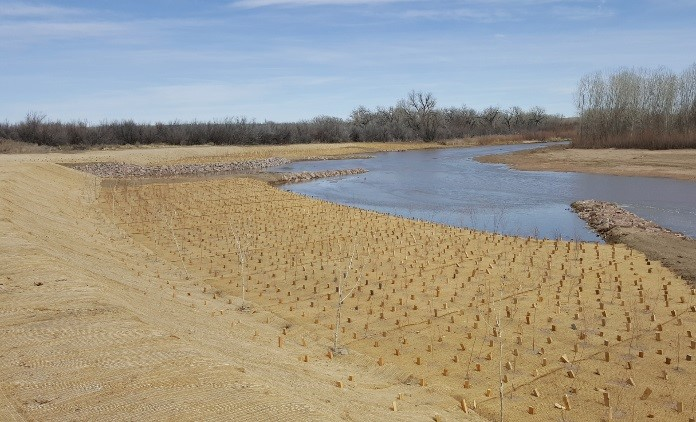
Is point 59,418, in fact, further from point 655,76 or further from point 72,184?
point 655,76

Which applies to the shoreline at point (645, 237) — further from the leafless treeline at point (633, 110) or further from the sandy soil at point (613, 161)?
the leafless treeline at point (633, 110)

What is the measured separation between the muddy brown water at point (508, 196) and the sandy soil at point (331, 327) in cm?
524

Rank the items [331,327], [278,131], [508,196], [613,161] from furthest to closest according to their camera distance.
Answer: [278,131]
[613,161]
[508,196]
[331,327]

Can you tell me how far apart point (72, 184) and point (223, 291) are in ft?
63.9

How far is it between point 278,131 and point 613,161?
4719 cm

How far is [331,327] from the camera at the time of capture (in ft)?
26.8

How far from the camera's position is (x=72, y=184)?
26594 millimetres

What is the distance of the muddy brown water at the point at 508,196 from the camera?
19.3 metres

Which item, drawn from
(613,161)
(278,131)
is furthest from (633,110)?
(278,131)

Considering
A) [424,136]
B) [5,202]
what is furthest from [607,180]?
[424,136]

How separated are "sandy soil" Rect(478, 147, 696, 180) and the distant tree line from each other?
109ft

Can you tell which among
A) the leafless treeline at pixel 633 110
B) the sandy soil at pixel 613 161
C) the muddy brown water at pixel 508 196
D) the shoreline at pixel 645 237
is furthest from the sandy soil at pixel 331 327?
the leafless treeline at pixel 633 110

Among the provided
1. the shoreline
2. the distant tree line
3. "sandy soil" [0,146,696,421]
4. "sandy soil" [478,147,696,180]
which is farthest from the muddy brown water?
the distant tree line

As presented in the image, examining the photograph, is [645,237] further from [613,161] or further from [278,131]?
[278,131]
